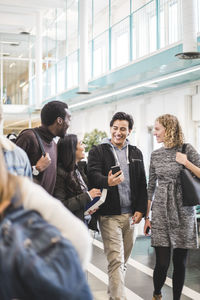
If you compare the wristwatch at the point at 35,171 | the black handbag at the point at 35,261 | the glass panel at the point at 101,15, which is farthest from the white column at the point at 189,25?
the glass panel at the point at 101,15

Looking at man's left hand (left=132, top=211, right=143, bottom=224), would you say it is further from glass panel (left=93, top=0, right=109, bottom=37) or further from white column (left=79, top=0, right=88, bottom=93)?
glass panel (left=93, top=0, right=109, bottom=37)

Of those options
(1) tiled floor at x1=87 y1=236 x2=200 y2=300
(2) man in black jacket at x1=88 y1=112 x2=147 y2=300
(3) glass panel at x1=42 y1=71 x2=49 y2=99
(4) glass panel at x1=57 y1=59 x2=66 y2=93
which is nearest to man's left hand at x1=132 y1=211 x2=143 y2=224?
(2) man in black jacket at x1=88 y1=112 x2=147 y2=300

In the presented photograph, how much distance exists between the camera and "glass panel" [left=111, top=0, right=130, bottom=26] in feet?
56.7

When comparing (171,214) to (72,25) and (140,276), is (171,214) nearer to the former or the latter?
(140,276)

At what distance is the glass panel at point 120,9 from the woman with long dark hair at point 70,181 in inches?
554

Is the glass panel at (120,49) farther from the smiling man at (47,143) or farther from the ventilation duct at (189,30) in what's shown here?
the smiling man at (47,143)

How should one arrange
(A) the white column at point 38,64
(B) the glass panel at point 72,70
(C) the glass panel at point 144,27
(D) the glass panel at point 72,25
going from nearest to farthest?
1. (C) the glass panel at point 144,27
2. (B) the glass panel at point 72,70
3. (D) the glass panel at point 72,25
4. (A) the white column at point 38,64

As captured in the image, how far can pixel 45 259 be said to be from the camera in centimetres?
121

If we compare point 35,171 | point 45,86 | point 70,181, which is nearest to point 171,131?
point 70,181

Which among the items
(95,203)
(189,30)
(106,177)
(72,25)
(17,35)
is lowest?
(95,203)

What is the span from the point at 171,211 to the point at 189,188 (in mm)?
290

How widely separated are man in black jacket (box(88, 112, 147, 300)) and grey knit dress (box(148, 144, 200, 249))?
179 millimetres

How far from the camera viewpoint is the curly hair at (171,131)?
4.57 metres

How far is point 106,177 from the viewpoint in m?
4.41
